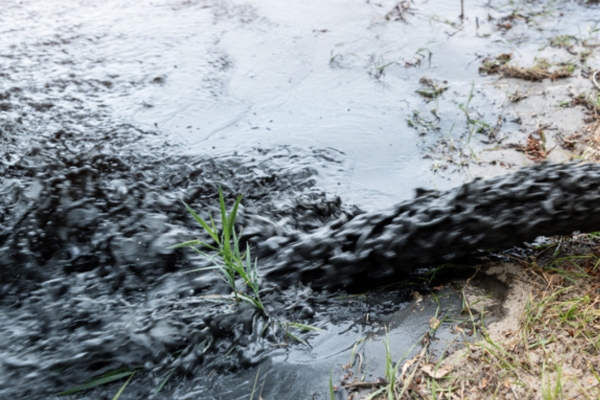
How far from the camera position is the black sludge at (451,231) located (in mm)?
2695

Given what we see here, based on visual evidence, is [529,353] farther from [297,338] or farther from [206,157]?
[206,157]

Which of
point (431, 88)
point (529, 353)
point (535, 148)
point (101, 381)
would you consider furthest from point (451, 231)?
point (431, 88)

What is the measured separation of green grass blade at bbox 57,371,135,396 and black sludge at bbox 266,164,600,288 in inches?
32.6

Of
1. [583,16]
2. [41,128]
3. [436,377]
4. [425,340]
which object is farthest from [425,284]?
[583,16]

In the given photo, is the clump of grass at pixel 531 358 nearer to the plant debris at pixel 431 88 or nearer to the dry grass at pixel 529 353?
the dry grass at pixel 529 353

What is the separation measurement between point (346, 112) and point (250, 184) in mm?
1140

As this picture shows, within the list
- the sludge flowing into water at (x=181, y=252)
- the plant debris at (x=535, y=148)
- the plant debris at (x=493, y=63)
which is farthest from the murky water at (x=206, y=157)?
→ the plant debris at (x=535, y=148)

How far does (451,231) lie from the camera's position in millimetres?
2713

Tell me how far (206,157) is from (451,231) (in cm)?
177

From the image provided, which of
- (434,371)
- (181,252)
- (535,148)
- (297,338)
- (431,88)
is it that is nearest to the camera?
(434,371)

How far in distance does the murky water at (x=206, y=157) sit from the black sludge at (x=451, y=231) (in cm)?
Result: 13

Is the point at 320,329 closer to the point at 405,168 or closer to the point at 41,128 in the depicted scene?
the point at 405,168

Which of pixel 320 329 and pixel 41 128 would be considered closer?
pixel 320 329

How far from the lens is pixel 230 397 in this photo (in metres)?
2.23
